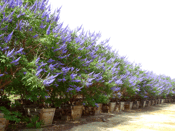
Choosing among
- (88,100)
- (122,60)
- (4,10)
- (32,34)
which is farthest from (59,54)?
(122,60)

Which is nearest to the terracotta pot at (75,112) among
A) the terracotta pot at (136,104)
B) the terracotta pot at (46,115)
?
the terracotta pot at (46,115)

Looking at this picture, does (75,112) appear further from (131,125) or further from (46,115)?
(131,125)

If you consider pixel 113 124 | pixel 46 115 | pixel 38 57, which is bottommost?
pixel 113 124

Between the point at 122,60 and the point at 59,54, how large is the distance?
9939 mm

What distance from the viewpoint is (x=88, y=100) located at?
10031 mm

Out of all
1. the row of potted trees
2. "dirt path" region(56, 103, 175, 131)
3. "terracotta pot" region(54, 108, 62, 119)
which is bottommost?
"dirt path" region(56, 103, 175, 131)

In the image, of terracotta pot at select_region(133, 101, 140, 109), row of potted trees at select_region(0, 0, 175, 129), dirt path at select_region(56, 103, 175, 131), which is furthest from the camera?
terracotta pot at select_region(133, 101, 140, 109)

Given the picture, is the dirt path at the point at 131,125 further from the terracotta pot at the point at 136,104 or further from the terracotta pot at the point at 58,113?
the terracotta pot at the point at 136,104

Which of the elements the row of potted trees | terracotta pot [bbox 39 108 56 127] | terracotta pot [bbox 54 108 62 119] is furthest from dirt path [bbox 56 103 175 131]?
terracotta pot [bbox 54 108 62 119]

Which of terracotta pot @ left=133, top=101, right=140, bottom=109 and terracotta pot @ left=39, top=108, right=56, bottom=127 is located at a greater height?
terracotta pot @ left=39, top=108, right=56, bottom=127

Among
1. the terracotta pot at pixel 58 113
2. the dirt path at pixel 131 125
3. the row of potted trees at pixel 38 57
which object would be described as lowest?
the dirt path at pixel 131 125

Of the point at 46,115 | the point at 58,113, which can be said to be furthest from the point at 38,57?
the point at 58,113

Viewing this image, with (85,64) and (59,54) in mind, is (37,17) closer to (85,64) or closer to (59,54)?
(59,54)

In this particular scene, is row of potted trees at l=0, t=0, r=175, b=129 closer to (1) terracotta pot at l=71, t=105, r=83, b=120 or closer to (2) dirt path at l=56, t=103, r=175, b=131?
(1) terracotta pot at l=71, t=105, r=83, b=120
